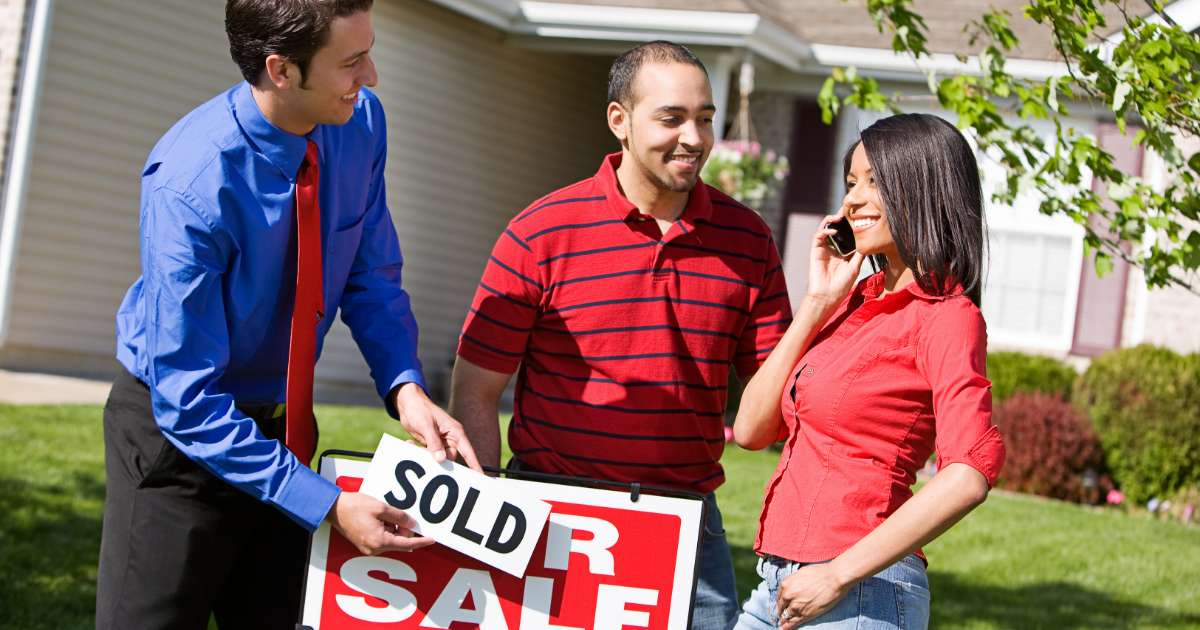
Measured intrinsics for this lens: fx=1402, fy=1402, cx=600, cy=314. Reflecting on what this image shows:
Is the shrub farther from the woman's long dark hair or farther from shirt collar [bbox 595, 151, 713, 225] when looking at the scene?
the woman's long dark hair

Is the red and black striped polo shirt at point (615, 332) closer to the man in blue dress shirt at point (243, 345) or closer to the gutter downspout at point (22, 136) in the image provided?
the man in blue dress shirt at point (243, 345)

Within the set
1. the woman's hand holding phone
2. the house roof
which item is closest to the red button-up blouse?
the woman's hand holding phone

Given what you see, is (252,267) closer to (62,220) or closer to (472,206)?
(62,220)

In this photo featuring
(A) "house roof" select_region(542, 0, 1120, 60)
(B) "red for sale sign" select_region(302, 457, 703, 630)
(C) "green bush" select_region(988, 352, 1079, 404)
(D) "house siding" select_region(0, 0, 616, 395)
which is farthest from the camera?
(A) "house roof" select_region(542, 0, 1120, 60)

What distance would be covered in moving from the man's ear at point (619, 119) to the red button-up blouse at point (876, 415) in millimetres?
1024

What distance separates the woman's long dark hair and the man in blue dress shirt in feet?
3.48

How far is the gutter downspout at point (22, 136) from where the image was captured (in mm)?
10430

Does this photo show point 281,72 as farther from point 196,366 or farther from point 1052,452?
point 1052,452

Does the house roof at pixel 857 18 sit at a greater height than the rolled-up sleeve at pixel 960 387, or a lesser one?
greater

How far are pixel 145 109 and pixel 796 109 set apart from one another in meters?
6.34

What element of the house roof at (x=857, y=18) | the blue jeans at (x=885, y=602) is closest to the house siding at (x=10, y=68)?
the house roof at (x=857, y=18)

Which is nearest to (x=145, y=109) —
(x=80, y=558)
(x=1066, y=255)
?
(x=80, y=558)

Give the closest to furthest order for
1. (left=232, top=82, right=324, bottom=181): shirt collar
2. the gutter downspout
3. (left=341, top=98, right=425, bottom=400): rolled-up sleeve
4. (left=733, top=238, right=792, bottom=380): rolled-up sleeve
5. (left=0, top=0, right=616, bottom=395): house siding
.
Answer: (left=232, top=82, right=324, bottom=181): shirt collar
(left=341, top=98, right=425, bottom=400): rolled-up sleeve
(left=733, top=238, right=792, bottom=380): rolled-up sleeve
the gutter downspout
(left=0, top=0, right=616, bottom=395): house siding

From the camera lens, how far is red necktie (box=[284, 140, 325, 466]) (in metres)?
3.05
